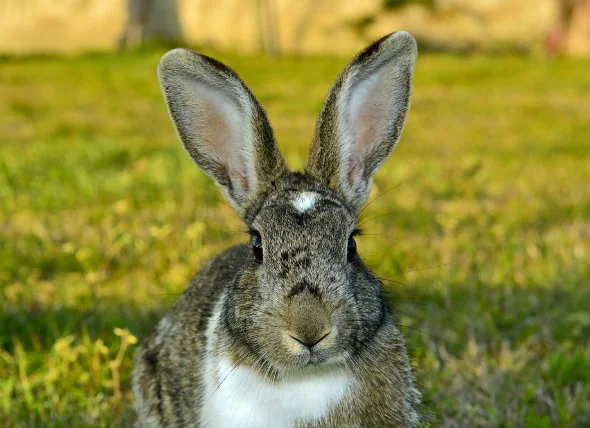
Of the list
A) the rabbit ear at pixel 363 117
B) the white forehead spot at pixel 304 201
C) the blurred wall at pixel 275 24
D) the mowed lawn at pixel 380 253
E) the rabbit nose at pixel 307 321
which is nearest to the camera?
the rabbit nose at pixel 307 321

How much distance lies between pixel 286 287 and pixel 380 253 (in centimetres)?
312

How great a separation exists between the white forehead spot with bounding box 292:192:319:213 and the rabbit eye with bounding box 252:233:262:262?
209mm

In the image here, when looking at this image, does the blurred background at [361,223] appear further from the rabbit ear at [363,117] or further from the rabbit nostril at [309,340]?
the rabbit nostril at [309,340]

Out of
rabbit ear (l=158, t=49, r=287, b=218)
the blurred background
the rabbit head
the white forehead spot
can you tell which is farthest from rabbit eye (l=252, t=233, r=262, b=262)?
the blurred background

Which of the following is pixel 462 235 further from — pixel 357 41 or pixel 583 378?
pixel 357 41

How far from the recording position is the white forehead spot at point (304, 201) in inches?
128

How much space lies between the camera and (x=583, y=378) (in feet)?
14.3

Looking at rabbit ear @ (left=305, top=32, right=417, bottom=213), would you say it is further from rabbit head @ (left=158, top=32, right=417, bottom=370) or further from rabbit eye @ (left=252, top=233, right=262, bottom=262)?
rabbit eye @ (left=252, top=233, right=262, bottom=262)

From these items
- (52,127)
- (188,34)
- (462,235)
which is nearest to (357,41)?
(188,34)

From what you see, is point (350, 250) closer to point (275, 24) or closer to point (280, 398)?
point (280, 398)

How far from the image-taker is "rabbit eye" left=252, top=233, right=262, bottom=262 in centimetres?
334

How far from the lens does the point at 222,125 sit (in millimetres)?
3816

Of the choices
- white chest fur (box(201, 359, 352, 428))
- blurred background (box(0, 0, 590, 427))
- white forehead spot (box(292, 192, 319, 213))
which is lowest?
blurred background (box(0, 0, 590, 427))

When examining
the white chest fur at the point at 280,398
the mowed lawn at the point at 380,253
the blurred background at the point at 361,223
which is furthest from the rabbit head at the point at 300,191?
the blurred background at the point at 361,223
